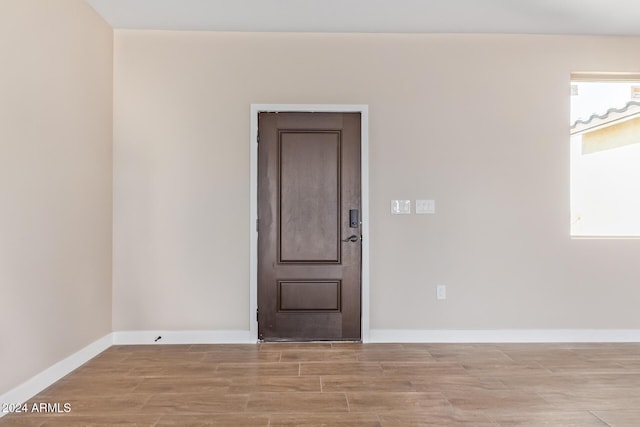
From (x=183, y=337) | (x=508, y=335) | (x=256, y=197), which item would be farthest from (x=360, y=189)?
(x=183, y=337)

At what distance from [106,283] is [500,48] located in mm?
4052

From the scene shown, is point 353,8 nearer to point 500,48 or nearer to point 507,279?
point 500,48

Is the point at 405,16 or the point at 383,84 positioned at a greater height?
the point at 405,16

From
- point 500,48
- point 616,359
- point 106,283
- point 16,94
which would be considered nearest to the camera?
point 16,94

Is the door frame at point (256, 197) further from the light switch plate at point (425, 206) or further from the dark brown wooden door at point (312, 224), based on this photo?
the light switch plate at point (425, 206)

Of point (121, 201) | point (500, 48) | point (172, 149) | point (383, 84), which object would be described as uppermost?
point (500, 48)

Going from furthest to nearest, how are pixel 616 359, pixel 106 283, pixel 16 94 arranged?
pixel 106 283
pixel 616 359
pixel 16 94

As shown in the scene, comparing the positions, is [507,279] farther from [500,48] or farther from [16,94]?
[16,94]

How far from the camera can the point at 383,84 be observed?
3.99 metres

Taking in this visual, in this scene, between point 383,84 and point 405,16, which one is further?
point 383,84

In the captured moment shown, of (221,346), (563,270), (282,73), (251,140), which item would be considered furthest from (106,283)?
(563,270)

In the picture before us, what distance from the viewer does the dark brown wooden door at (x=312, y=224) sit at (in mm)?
3938

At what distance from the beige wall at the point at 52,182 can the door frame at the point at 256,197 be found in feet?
4.03

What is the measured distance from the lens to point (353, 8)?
11.5 ft
